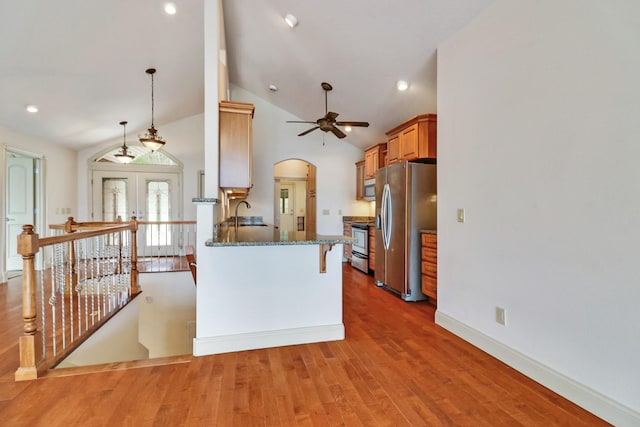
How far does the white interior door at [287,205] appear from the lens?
27.5 ft

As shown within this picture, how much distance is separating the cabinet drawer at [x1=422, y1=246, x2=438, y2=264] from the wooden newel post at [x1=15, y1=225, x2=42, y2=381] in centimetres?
358

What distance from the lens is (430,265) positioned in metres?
3.50

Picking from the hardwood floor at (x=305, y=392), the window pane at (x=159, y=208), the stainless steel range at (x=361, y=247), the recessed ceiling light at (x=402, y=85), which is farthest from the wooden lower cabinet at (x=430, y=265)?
the window pane at (x=159, y=208)

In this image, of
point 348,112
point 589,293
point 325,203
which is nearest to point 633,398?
point 589,293

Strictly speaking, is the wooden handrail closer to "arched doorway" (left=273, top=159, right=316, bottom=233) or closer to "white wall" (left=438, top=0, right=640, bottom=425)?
"white wall" (left=438, top=0, right=640, bottom=425)

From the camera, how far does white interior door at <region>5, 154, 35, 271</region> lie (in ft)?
16.4

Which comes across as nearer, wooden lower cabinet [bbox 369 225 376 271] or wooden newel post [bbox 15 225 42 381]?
wooden newel post [bbox 15 225 42 381]

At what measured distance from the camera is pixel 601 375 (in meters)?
1.65

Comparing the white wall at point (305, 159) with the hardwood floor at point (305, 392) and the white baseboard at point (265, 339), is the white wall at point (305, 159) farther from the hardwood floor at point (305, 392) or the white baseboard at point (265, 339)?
the hardwood floor at point (305, 392)

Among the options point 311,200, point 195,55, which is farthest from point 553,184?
point 311,200

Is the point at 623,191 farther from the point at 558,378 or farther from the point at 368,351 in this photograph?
the point at 368,351

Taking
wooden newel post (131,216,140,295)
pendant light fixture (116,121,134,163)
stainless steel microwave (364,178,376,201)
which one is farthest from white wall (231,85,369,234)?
wooden newel post (131,216,140,295)

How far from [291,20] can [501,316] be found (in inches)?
147

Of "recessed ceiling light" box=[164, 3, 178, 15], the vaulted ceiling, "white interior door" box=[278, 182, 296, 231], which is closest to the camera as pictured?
the vaulted ceiling
